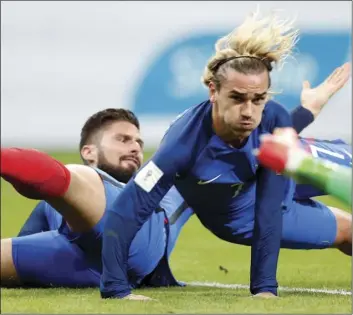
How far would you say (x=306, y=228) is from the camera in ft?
15.9

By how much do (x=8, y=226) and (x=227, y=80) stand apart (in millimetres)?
3595

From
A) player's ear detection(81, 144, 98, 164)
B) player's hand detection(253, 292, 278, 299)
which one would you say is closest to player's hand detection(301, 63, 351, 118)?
player's ear detection(81, 144, 98, 164)

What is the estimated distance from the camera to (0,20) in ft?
38.5

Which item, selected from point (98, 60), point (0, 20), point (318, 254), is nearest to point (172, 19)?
point (98, 60)

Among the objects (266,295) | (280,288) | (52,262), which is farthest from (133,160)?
(266,295)

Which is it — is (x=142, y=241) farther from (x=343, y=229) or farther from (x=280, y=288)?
(x=343, y=229)

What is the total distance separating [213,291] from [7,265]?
3.21ft

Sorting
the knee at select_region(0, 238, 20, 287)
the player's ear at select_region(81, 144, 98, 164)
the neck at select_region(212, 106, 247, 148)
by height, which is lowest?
the knee at select_region(0, 238, 20, 287)

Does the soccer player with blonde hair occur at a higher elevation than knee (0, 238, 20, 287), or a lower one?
higher

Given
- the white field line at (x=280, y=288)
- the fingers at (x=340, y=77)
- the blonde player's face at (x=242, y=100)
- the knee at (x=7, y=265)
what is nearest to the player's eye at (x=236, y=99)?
the blonde player's face at (x=242, y=100)

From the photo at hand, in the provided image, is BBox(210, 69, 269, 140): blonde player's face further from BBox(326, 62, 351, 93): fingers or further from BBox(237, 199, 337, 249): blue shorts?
BBox(326, 62, 351, 93): fingers

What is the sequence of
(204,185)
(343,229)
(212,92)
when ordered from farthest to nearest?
(343,229) < (204,185) < (212,92)

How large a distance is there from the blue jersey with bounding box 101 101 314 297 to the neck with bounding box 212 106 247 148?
0.07ft

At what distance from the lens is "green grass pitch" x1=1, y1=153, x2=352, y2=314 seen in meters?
3.66
